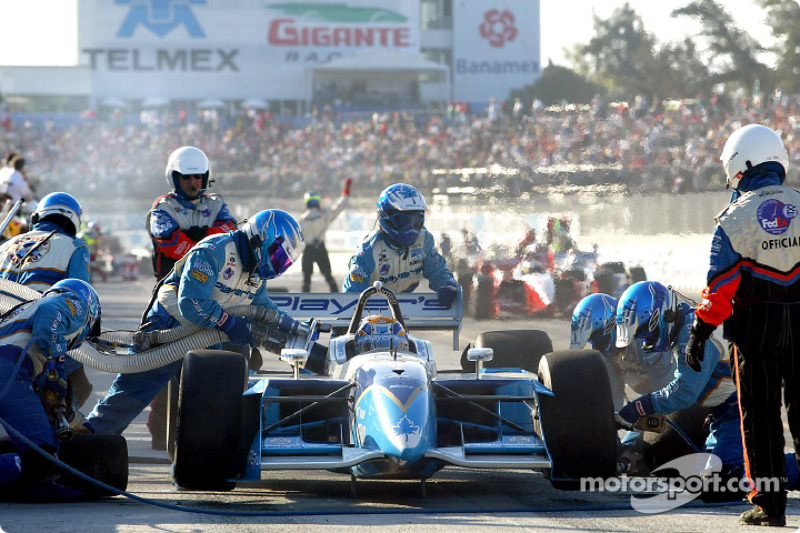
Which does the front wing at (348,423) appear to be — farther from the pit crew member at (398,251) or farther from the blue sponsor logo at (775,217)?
the pit crew member at (398,251)

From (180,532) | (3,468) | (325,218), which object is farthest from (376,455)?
(325,218)

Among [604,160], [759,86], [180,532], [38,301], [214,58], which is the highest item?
[214,58]

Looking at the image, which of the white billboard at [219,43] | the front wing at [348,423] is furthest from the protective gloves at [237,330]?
the white billboard at [219,43]

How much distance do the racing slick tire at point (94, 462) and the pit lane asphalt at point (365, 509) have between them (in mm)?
104

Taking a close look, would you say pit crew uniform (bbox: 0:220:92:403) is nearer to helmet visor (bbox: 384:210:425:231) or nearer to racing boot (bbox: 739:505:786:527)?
helmet visor (bbox: 384:210:425:231)

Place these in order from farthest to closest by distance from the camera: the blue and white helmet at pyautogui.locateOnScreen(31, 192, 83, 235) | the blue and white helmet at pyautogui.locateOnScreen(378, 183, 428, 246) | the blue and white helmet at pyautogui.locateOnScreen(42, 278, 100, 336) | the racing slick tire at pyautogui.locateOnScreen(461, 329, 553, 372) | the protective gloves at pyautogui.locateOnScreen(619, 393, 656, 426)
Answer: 1. the blue and white helmet at pyautogui.locateOnScreen(378, 183, 428, 246)
2. the racing slick tire at pyautogui.locateOnScreen(461, 329, 553, 372)
3. the blue and white helmet at pyautogui.locateOnScreen(31, 192, 83, 235)
4. the protective gloves at pyautogui.locateOnScreen(619, 393, 656, 426)
5. the blue and white helmet at pyautogui.locateOnScreen(42, 278, 100, 336)

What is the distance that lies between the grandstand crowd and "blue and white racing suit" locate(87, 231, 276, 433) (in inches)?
370

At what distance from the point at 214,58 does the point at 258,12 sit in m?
3.56

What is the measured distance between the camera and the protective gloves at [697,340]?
5.82 m

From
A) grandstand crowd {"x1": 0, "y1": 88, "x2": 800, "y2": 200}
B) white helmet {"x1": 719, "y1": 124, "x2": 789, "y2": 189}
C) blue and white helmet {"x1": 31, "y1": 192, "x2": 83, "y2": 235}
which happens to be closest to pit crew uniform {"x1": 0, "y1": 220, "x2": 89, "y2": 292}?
blue and white helmet {"x1": 31, "y1": 192, "x2": 83, "y2": 235}

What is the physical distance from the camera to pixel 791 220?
577cm

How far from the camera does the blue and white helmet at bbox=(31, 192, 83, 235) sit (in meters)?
8.54

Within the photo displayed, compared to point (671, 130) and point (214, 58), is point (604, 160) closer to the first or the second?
point (671, 130)

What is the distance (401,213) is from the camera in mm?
9938
